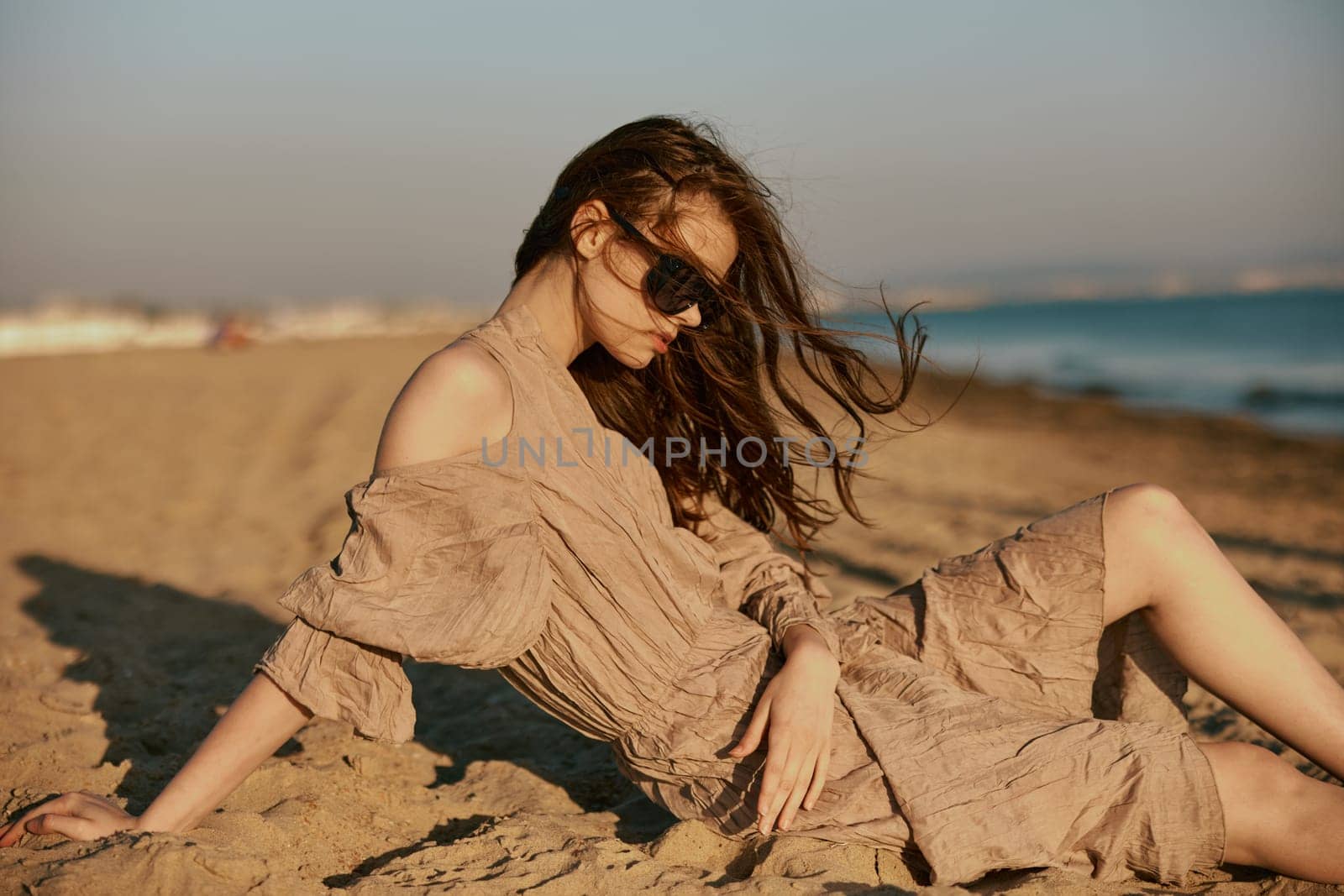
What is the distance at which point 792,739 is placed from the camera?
Result: 1877 millimetres

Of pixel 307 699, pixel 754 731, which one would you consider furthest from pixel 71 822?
pixel 754 731

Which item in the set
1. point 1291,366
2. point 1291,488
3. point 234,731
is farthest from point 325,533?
point 1291,366

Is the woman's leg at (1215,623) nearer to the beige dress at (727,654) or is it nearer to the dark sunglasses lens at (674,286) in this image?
the beige dress at (727,654)

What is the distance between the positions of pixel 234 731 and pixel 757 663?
3.36ft

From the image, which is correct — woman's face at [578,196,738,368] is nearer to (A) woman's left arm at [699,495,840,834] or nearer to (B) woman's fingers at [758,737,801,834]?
(A) woman's left arm at [699,495,840,834]

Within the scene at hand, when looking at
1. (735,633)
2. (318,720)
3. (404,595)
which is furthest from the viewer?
(318,720)

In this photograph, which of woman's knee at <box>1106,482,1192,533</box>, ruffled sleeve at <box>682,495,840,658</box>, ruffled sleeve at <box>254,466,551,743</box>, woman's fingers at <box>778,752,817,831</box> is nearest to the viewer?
ruffled sleeve at <box>254,466,551,743</box>

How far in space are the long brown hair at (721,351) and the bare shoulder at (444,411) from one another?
0.37 m

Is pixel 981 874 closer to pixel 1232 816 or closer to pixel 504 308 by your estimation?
pixel 1232 816

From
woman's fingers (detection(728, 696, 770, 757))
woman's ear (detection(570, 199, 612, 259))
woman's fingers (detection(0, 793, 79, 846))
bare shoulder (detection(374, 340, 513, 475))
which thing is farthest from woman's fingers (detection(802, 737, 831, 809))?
woman's fingers (detection(0, 793, 79, 846))

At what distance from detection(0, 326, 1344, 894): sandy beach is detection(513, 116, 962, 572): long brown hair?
1.40 feet

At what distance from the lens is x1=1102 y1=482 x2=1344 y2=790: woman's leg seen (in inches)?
78.5

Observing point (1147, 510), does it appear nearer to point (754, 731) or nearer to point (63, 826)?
point (754, 731)

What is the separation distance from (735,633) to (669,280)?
0.77 metres
